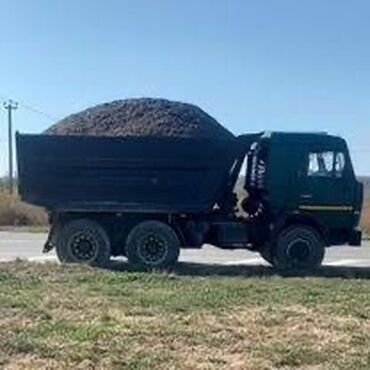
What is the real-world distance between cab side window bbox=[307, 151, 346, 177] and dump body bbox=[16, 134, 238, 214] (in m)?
1.41

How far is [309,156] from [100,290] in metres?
6.52

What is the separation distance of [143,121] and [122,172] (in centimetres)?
195

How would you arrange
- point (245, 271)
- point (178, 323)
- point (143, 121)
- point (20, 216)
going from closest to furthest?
point (178, 323), point (245, 271), point (143, 121), point (20, 216)

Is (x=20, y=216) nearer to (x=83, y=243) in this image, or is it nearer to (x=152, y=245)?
(x=83, y=243)

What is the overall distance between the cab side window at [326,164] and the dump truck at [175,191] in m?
0.02

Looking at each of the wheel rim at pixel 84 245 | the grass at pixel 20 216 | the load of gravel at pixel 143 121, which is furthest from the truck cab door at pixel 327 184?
the grass at pixel 20 216

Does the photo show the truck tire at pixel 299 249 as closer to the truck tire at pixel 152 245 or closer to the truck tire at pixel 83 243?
the truck tire at pixel 152 245

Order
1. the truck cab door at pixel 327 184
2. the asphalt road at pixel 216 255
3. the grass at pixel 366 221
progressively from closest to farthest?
1. the truck cab door at pixel 327 184
2. the asphalt road at pixel 216 255
3. the grass at pixel 366 221

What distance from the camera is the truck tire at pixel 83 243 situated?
1853 centimetres

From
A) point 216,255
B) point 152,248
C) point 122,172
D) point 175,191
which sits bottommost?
point 216,255

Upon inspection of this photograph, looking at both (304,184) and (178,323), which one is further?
(304,184)

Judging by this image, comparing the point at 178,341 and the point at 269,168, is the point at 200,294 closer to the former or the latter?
the point at 178,341

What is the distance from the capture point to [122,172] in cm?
1847

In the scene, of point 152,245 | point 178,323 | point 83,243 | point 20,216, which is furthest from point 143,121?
point 20,216
